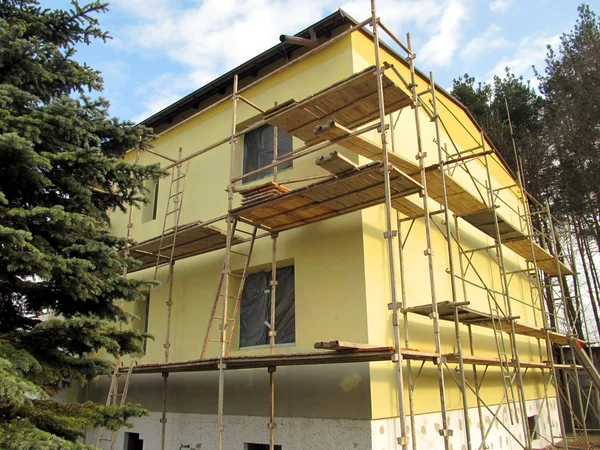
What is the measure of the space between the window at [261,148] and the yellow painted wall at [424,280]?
1968 millimetres

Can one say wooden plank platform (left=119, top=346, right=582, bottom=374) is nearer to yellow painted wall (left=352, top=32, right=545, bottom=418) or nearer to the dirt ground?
yellow painted wall (left=352, top=32, right=545, bottom=418)

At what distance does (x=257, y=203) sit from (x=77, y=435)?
3920 mm

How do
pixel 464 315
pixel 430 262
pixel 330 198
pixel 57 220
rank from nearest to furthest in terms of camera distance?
pixel 57 220, pixel 430 262, pixel 330 198, pixel 464 315

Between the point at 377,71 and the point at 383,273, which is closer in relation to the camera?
the point at 377,71

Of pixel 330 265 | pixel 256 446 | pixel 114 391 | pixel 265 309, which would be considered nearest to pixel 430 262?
pixel 330 265

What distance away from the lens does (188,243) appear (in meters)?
10.1

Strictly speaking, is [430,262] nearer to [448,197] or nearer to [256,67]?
[448,197]

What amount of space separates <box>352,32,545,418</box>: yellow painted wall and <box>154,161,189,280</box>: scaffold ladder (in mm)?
4137

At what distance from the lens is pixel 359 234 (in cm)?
788

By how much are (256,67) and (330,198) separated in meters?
4.43

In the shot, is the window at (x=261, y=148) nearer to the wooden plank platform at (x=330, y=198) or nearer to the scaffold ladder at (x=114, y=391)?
the wooden plank platform at (x=330, y=198)

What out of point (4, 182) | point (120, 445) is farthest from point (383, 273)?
point (120, 445)

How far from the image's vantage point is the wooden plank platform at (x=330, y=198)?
23.0 feet

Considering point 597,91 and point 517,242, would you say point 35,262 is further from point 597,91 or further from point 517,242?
point 597,91
